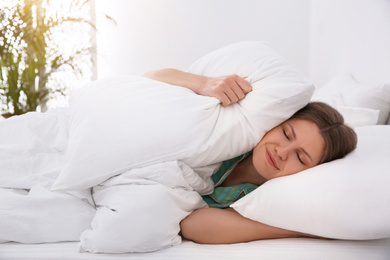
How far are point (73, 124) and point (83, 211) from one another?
265mm

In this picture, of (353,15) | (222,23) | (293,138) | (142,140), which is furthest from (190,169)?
(222,23)

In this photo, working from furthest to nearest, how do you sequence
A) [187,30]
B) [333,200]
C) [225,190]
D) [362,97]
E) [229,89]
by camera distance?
[187,30] → [362,97] → [225,190] → [229,89] → [333,200]

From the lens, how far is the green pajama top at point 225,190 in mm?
1359

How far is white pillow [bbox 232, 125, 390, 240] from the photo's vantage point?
3.43ft

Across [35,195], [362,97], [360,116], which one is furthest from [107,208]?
[362,97]

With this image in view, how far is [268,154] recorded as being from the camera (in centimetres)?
125

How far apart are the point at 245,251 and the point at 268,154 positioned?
0.28m

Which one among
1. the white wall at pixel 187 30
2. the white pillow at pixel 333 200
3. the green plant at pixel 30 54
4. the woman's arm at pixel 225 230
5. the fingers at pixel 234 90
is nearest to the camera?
the white pillow at pixel 333 200

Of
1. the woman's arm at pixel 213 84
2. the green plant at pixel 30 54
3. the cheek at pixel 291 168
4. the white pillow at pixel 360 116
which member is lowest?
the green plant at pixel 30 54

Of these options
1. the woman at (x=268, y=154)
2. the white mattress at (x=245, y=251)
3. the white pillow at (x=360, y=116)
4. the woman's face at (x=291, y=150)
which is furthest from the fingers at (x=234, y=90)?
the white pillow at (x=360, y=116)

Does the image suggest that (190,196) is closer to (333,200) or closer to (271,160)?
(271,160)

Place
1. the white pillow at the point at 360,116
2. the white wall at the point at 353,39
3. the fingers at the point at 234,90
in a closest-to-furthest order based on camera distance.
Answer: the fingers at the point at 234,90
the white pillow at the point at 360,116
the white wall at the point at 353,39

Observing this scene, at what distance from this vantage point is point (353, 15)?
2301mm

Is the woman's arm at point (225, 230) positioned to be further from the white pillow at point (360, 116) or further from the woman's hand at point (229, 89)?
the white pillow at point (360, 116)
